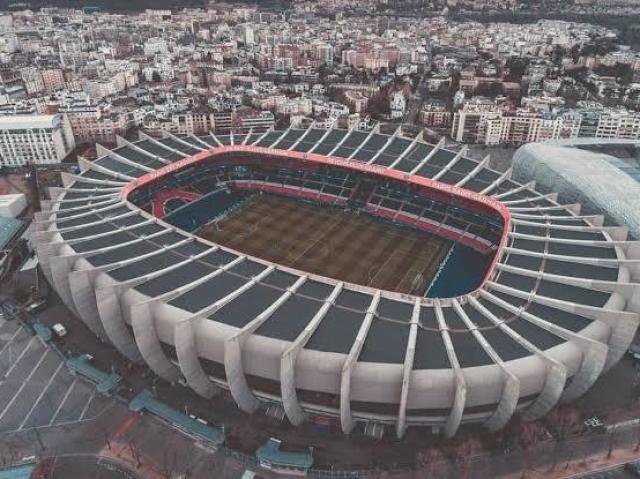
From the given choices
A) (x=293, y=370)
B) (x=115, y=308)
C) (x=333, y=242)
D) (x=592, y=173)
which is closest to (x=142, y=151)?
(x=333, y=242)

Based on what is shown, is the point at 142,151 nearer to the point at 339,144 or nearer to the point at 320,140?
the point at 320,140

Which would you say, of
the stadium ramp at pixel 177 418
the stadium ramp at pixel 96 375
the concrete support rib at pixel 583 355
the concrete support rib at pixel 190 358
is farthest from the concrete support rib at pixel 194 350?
the concrete support rib at pixel 583 355

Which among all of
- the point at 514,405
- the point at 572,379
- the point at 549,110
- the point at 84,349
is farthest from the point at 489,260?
the point at 549,110

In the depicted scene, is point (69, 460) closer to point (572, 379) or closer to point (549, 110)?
point (572, 379)

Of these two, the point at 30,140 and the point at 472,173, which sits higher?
the point at 472,173

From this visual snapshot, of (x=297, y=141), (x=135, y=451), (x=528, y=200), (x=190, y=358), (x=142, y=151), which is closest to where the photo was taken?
(x=135, y=451)

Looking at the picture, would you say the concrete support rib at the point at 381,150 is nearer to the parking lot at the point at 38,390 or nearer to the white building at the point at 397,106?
the parking lot at the point at 38,390
